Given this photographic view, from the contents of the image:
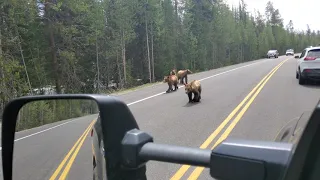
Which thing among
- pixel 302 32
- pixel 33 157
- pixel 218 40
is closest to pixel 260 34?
pixel 218 40

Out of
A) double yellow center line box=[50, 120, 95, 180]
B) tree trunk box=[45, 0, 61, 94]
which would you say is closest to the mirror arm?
double yellow center line box=[50, 120, 95, 180]

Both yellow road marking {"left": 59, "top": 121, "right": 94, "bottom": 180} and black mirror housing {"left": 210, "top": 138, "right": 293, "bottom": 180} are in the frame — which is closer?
black mirror housing {"left": 210, "top": 138, "right": 293, "bottom": 180}

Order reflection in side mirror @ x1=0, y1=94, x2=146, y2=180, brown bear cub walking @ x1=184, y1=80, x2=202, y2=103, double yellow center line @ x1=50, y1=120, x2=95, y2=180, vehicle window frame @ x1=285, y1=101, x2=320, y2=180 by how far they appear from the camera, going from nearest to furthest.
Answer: vehicle window frame @ x1=285, y1=101, x2=320, y2=180, reflection in side mirror @ x1=0, y1=94, x2=146, y2=180, double yellow center line @ x1=50, y1=120, x2=95, y2=180, brown bear cub walking @ x1=184, y1=80, x2=202, y2=103

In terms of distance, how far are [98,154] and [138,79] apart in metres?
55.1

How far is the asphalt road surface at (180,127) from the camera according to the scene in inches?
83.2

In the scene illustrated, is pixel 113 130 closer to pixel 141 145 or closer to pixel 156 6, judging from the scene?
pixel 141 145

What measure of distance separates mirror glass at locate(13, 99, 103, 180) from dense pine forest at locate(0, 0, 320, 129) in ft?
52.6

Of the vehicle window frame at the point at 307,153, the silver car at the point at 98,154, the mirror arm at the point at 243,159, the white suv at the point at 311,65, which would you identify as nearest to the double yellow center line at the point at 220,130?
the silver car at the point at 98,154

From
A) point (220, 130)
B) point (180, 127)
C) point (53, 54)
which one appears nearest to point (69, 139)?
point (220, 130)

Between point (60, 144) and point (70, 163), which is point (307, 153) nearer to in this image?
point (70, 163)

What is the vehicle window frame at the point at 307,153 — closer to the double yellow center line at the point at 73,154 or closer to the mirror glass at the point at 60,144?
the mirror glass at the point at 60,144

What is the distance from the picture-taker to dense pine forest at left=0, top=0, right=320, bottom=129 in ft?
76.9

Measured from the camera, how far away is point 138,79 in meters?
56.5

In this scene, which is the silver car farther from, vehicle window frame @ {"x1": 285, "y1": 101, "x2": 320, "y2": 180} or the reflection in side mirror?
vehicle window frame @ {"x1": 285, "y1": 101, "x2": 320, "y2": 180}
